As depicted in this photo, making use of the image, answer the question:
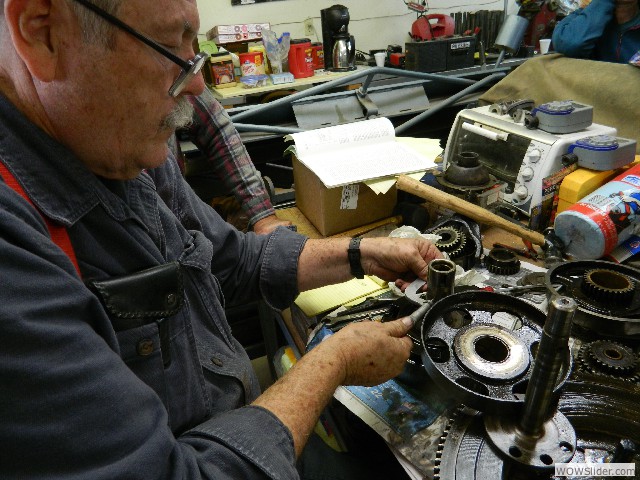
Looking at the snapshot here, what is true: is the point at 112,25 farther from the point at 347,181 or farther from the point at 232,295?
the point at 347,181

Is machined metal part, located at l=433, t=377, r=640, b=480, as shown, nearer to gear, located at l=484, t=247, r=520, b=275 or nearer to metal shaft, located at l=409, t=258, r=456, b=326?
metal shaft, located at l=409, t=258, r=456, b=326

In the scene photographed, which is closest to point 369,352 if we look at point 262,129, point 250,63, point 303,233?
point 303,233

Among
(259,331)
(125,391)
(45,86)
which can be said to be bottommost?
(259,331)

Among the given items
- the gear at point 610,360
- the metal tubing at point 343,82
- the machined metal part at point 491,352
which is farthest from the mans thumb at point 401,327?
the metal tubing at point 343,82

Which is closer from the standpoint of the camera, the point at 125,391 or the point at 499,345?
the point at 125,391

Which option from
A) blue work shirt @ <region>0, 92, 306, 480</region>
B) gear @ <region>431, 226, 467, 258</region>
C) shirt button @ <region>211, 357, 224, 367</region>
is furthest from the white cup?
shirt button @ <region>211, 357, 224, 367</region>

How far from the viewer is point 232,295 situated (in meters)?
1.28

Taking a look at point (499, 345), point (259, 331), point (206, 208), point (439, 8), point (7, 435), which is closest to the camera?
point (7, 435)

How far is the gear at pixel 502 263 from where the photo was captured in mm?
1259

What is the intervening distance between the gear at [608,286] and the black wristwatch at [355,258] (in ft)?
1.80

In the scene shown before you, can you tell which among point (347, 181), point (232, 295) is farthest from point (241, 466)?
point (347, 181)

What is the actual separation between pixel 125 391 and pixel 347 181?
1043 mm

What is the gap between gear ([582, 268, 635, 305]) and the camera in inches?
39.1

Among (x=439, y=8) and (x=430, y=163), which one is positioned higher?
(x=439, y=8)
